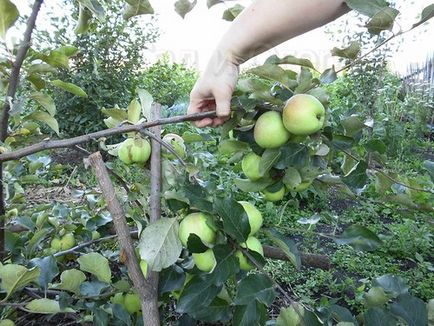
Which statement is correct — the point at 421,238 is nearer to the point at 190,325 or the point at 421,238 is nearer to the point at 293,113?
the point at 190,325

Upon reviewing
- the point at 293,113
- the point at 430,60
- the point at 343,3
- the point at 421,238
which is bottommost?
the point at 430,60

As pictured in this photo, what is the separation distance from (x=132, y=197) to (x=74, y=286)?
22 centimetres

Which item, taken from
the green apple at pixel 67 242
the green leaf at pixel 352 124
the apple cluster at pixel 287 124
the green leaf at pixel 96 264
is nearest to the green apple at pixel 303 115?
the apple cluster at pixel 287 124

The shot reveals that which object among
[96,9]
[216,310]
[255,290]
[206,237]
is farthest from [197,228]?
[96,9]

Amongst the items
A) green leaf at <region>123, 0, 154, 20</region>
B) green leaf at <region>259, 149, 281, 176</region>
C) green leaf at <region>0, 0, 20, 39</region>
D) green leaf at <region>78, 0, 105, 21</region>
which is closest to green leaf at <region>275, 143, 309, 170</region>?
green leaf at <region>259, 149, 281, 176</region>

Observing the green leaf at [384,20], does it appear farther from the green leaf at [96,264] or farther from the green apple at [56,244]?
the green apple at [56,244]

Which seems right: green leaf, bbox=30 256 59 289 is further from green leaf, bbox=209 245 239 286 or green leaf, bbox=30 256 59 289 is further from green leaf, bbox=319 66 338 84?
green leaf, bbox=319 66 338 84

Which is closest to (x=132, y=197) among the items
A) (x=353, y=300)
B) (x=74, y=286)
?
(x=74, y=286)

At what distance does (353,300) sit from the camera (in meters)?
1.79

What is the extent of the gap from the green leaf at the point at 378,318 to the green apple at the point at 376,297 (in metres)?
0.13

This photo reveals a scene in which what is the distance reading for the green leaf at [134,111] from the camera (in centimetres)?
89

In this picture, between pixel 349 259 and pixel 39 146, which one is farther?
pixel 349 259

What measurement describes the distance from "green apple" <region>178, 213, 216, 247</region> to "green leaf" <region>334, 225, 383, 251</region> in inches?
10.8

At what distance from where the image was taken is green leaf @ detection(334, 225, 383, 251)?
2.56 ft
